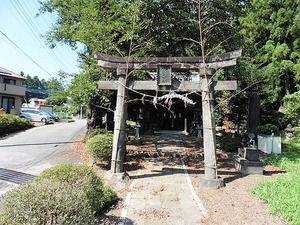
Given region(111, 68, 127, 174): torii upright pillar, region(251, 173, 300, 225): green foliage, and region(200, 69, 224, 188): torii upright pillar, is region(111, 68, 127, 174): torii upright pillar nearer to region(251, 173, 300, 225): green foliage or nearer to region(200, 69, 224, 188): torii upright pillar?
region(200, 69, 224, 188): torii upright pillar

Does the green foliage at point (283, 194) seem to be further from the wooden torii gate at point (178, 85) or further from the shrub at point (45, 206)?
the shrub at point (45, 206)

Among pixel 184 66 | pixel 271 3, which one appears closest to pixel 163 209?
pixel 184 66

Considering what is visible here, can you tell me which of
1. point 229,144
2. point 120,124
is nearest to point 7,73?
point 229,144

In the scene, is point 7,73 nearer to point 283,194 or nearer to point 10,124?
point 10,124

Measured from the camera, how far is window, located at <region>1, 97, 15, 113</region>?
1202 inches

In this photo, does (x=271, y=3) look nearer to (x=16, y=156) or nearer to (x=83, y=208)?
(x=16, y=156)

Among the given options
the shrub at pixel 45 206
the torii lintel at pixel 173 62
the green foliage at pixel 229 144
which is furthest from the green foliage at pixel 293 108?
the shrub at pixel 45 206

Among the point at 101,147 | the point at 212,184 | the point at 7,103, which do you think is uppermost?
the point at 7,103

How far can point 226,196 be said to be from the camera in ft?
20.8

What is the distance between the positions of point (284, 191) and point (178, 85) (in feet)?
12.1

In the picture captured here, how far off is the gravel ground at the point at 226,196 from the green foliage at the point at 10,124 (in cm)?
899

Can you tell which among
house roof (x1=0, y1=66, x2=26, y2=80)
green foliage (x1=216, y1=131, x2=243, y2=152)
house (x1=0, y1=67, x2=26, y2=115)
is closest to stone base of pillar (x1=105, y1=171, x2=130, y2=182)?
green foliage (x1=216, y1=131, x2=243, y2=152)

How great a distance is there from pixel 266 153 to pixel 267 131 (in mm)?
975

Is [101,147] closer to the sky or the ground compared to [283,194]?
closer to the sky
